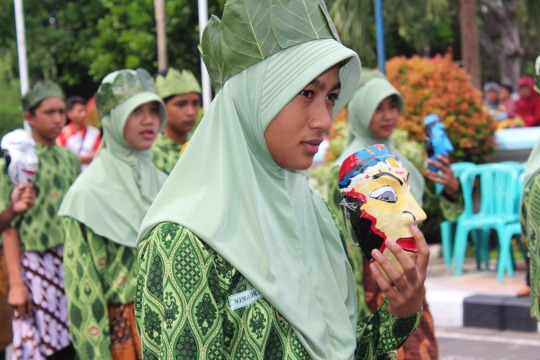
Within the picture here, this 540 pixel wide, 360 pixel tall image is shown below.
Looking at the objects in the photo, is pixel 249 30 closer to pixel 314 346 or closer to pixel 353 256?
pixel 314 346

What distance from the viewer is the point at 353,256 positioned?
158 inches

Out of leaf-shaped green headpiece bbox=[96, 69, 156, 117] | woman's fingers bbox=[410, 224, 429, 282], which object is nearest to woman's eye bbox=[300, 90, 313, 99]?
woman's fingers bbox=[410, 224, 429, 282]

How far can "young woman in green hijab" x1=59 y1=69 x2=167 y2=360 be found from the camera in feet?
11.0

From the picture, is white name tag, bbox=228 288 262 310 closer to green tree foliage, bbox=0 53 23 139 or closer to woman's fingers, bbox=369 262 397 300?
woman's fingers, bbox=369 262 397 300

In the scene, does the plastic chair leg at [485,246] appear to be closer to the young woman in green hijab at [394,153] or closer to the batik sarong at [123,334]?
the young woman in green hijab at [394,153]

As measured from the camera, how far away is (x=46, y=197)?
4660mm

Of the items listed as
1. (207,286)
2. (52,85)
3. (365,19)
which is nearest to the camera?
(207,286)

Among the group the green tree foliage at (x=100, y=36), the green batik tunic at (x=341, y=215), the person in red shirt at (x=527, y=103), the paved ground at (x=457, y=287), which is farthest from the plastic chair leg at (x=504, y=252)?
the green tree foliage at (x=100, y=36)

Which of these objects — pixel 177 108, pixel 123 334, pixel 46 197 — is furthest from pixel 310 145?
pixel 177 108

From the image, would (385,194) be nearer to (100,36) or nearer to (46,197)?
(46,197)

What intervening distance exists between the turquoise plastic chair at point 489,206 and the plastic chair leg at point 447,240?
0.66 feet

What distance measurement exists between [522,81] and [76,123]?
20.8ft

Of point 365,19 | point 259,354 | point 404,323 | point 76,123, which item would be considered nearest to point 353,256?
point 404,323

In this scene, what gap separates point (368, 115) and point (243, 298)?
269cm
